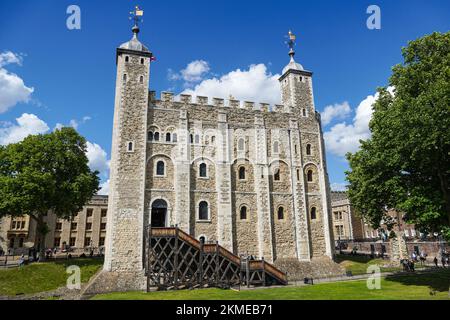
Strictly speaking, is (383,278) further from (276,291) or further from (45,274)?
(45,274)

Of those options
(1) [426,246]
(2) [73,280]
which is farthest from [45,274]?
(1) [426,246]

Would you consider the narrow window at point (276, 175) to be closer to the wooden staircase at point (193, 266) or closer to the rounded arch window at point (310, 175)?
the rounded arch window at point (310, 175)

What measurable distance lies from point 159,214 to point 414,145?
758 inches

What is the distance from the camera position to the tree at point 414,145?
54.3ft

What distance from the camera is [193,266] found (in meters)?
25.2

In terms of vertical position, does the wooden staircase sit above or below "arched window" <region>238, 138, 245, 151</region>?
below

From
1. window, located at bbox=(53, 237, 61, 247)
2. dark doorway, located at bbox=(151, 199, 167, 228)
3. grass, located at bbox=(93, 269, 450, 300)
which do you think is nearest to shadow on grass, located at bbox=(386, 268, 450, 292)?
grass, located at bbox=(93, 269, 450, 300)

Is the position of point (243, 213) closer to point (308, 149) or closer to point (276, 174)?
point (276, 174)

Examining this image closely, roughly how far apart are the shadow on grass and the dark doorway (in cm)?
1799

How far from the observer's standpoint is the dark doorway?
26.8 metres

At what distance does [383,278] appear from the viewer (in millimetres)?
24438

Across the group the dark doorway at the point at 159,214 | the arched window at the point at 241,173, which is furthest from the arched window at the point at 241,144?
the dark doorway at the point at 159,214

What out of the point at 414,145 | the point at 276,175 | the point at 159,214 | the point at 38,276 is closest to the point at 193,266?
the point at 159,214

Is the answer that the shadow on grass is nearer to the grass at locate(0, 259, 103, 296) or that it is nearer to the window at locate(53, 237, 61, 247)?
the grass at locate(0, 259, 103, 296)
